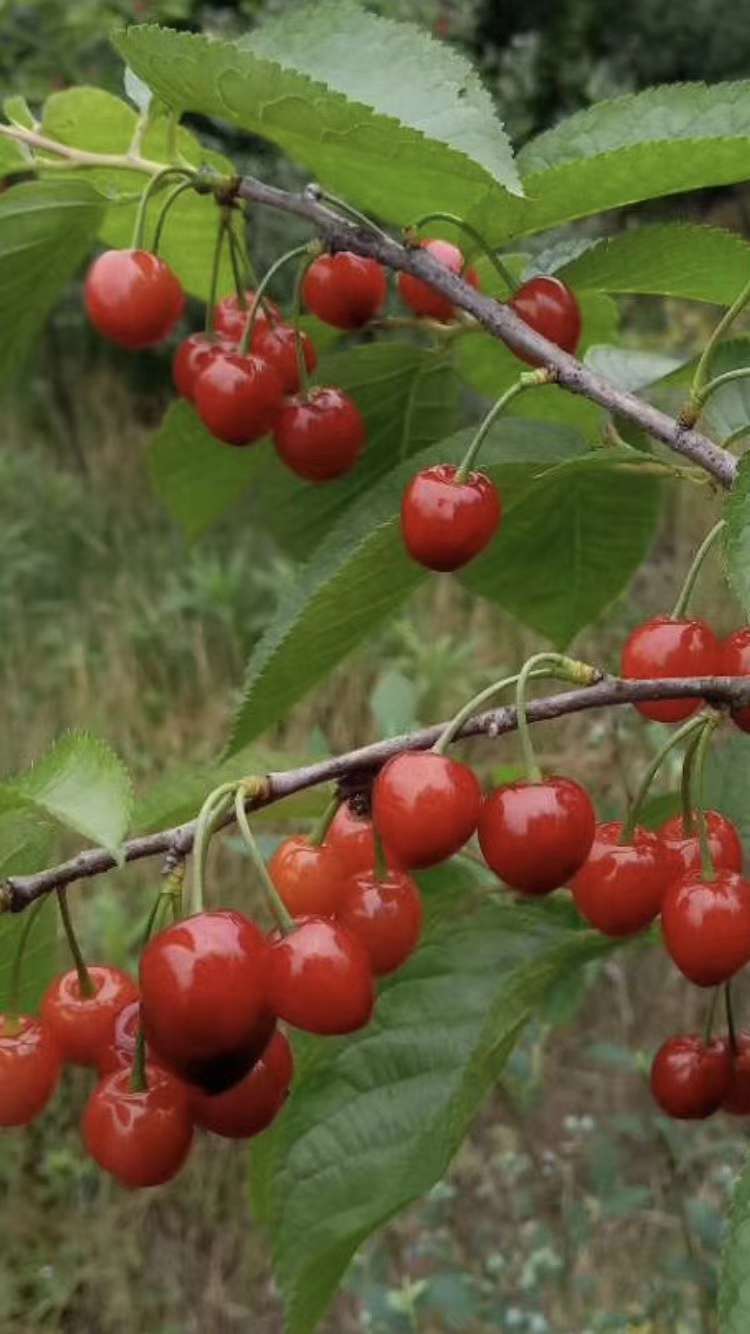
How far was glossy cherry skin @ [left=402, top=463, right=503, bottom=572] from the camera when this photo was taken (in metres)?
0.88

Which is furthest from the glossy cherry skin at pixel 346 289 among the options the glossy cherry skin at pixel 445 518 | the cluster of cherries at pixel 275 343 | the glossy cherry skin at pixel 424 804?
the glossy cherry skin at pixel 424 804

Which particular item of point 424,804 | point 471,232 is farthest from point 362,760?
point 471,232

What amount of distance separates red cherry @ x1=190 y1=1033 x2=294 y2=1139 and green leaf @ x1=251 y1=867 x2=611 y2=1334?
25 cm

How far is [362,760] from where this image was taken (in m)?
0.82

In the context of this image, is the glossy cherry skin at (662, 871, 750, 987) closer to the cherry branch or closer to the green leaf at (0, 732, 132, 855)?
the cherry branch

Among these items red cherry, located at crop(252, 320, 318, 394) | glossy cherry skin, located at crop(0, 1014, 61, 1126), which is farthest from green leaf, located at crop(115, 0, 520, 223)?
glossy cherry skin, located at crop(0, 1014, 61, 1126)

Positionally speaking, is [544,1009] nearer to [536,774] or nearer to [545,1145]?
[536,774]

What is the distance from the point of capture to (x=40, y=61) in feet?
20.8

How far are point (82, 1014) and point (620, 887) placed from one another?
31 centimetres

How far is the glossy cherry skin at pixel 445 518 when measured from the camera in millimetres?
885

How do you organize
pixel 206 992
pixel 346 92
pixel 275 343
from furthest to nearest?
pixel 275 343
pixel 346 92
pixel 206 992

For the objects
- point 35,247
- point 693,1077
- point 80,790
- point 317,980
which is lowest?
point 693,1077

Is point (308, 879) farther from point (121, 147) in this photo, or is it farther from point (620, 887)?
point (121, 147)

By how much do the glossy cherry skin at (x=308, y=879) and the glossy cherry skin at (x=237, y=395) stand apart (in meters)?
0.38
